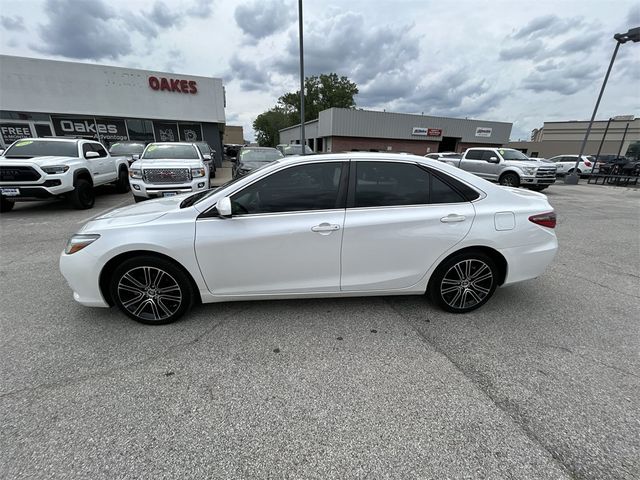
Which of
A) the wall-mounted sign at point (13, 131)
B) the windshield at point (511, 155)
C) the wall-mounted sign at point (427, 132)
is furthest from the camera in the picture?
the wall-mounted sign at point (427, 132)

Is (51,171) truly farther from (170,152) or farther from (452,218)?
(452,218)

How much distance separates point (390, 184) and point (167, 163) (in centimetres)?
653

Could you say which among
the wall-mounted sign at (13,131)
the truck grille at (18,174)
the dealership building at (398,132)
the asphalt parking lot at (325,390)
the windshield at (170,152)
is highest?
the dealership building at (398,132)

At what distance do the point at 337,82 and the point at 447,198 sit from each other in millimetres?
66443

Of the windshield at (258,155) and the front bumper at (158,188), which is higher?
the windshield at (258,155)

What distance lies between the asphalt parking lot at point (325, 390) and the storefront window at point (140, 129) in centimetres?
1932

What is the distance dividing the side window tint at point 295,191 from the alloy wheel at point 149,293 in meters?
0.95

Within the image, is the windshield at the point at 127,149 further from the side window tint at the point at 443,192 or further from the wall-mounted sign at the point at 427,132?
the wall-mounted sign at the point at 427,132

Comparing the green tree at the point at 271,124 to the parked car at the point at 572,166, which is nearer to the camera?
the parked car at the point at 572,166

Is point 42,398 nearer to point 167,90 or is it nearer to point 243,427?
point 243,427

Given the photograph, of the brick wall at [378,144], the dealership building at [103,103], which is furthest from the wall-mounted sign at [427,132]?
the dealership building at [103,103]

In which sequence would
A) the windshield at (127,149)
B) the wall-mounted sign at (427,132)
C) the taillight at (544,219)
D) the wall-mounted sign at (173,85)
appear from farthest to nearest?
the wall-mounted sign at (427,132) < the wall-mounted sign at (173,85) < the windshield at (127,149) < the taillight at (544,219)

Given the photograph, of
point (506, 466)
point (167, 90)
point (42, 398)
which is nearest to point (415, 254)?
point (506, 466)

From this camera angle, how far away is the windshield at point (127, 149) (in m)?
12.4
